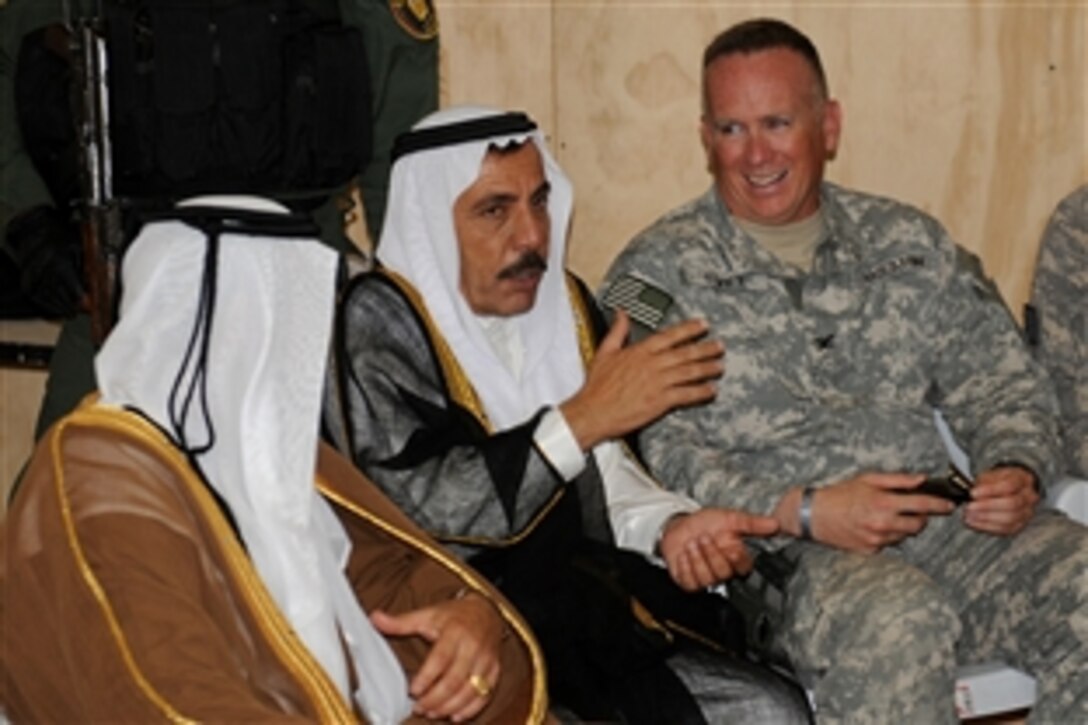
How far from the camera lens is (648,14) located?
4.62m

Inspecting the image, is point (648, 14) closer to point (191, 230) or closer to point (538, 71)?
point (538, 71)

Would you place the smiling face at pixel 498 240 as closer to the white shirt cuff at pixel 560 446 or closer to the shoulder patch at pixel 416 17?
the white shirt cuff at pixel 560 446

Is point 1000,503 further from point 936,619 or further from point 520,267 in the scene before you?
point 520,267

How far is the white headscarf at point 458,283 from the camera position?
3.62 m

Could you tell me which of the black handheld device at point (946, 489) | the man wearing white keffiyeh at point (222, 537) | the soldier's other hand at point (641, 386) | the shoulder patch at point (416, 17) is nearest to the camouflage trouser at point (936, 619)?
the black handheld device at point (946, 489)

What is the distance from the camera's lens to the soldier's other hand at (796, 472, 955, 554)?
358 centimetres

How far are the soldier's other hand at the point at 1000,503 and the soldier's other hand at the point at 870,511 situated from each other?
0.12 metres

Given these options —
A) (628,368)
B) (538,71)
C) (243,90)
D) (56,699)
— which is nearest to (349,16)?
(243,90)

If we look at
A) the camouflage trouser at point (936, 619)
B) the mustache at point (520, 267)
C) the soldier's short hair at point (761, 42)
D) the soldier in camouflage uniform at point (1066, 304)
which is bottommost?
the camouflage trouser at point (936, 619)

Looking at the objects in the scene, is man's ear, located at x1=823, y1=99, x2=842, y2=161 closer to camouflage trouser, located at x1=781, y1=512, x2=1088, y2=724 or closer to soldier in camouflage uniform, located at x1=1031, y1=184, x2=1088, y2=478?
soldier in camouflage uniform, located at x1=1031, y1=184, x2=1088, y2=478

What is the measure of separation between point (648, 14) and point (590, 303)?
3.51 ft

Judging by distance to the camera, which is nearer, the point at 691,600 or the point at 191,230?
the point at 191,230

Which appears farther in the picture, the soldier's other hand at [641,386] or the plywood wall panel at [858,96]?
the plywood wall panel at [858,96]

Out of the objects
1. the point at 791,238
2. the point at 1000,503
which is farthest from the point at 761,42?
the point at 1000,503
